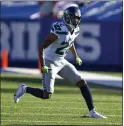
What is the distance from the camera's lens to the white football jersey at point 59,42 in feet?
36.4

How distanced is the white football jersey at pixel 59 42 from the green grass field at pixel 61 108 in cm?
88

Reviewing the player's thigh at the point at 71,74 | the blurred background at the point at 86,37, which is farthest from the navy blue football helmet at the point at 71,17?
the blurred background at the point at 86,37

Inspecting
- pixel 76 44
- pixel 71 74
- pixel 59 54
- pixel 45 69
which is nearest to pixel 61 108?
pixel 71 74

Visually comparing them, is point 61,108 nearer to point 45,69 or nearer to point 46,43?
point 45,69

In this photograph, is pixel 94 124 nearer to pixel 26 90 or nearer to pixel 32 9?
pixel 26 90

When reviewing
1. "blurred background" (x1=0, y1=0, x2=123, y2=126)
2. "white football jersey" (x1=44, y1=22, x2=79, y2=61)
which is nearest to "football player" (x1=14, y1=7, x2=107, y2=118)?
"white football jersey" (x1=44, y1=22, x2=79, y2=61)

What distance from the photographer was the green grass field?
35.3ft

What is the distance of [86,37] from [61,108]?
14372 millimetres

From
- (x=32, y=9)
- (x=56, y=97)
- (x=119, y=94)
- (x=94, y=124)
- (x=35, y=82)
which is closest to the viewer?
(x=94, y=124)

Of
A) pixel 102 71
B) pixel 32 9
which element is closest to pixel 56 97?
pixel 102 71

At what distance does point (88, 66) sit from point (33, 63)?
6.48 ft

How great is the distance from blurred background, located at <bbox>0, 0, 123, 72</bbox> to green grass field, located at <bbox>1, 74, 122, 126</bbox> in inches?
342

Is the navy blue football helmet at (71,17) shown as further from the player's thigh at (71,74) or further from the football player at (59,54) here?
the player's thigh at (71,74)

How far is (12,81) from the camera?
20.0 metres
